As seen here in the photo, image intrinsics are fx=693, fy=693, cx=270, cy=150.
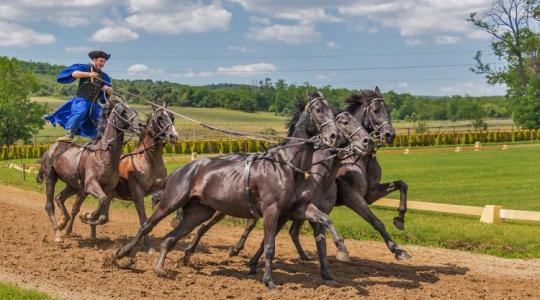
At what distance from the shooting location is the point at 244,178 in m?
9.39

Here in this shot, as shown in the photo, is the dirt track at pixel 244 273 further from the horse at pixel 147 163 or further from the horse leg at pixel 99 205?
the horse at pixel 147 163

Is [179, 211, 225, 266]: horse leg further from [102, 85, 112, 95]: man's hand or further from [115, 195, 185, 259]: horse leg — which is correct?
[102, 85, 112, 95]: man's hand

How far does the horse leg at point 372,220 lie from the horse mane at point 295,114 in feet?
5.13

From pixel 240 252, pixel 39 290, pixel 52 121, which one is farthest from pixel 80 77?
pixel 39 290

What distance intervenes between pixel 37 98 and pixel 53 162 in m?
118

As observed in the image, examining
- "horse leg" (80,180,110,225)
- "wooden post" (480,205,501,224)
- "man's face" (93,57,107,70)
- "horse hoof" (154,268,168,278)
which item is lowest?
"horse hoof" (154,268,168,278)

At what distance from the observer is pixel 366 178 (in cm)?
1116

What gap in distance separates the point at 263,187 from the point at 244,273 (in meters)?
1.78

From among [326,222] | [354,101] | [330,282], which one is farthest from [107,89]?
[330,282]

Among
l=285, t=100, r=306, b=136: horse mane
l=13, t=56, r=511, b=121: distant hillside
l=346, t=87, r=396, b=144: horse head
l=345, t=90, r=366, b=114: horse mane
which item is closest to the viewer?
l=285, t=100, r=306, b=136: horse mane

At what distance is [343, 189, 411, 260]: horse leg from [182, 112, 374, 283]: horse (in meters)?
0.50

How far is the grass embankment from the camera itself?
13312 mm

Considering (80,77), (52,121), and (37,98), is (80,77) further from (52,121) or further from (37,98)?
(37,98)

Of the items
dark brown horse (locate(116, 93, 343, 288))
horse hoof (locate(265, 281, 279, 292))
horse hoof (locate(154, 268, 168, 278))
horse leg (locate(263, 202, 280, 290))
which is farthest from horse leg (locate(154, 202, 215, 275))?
horse hoof (locate(265, 281, 279, 292))
